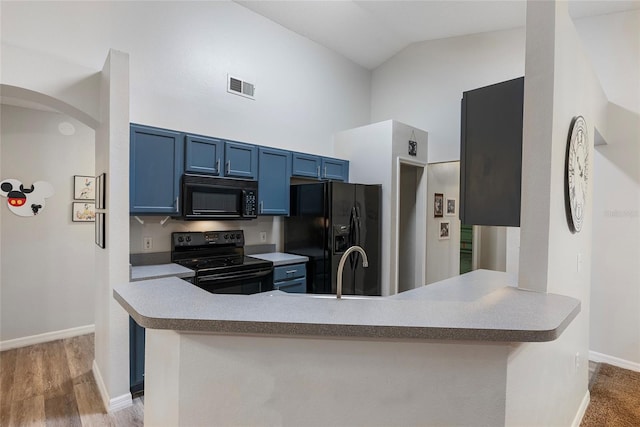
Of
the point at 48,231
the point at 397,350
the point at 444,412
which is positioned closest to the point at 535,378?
the point at 444,412

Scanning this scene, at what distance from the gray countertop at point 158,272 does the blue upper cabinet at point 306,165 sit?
5.66 ft

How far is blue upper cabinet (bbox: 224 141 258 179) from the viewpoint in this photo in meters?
3.42

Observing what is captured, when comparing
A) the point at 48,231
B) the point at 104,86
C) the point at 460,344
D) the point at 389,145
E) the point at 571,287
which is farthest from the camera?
the point at 389,145

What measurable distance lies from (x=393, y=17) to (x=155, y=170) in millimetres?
3372

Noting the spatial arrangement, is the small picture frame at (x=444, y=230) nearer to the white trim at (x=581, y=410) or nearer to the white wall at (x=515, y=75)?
the white wall at (x=515, y=75)

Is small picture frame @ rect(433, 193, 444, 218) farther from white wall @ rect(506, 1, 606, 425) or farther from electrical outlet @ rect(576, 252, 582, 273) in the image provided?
white wall @ rect(506, 1, 606, 425)

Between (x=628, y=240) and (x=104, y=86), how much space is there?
4.89 m

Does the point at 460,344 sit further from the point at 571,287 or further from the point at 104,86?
the point at 104,86

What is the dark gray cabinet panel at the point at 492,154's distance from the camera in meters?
1.80

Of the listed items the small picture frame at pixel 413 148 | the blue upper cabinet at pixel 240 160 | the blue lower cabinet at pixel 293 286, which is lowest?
the blue lower cabinet at pixel 293 286

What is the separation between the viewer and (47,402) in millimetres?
2566

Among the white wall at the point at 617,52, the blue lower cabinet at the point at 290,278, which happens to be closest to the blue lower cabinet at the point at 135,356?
the blue lower cabinet at the point at 290,278

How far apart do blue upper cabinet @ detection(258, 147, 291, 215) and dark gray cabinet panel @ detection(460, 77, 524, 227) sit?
223cm

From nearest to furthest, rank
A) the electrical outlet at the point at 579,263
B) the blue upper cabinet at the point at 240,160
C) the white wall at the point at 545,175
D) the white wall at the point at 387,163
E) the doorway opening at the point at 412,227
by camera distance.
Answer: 1. the white wall at the point at 545,175
2. the electrical outlet at the point at 579,263
3. the blue upper cabinet at the point at 240,160
4. the white wall at the point at 387,163
5. the doorway opening at the point at 412,227
